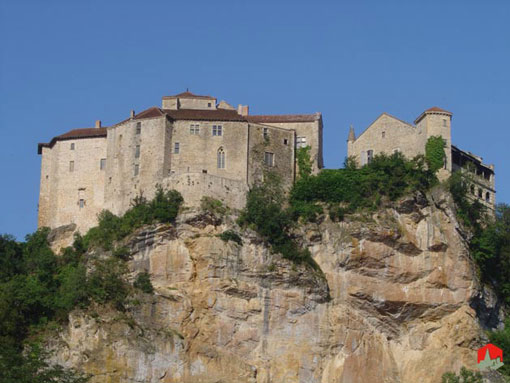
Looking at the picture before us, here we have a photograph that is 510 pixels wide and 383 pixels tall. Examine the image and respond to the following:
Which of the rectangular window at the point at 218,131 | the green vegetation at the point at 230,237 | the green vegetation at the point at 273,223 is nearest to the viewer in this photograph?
the green vegetation at the point at 230,237

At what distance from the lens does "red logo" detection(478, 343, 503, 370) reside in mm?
71875

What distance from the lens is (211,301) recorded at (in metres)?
71.3

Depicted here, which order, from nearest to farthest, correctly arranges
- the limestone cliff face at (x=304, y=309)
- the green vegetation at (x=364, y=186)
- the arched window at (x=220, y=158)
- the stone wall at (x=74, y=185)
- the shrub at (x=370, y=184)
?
the limestone cliff face at (x=304, y=309)
the green vegetation at (x=364, y=186)
the shrub at (x=370, y=184)
the arched window at (x=220, y=158)
the stone wall at (x=74, y=185)

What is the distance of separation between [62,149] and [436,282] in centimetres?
2654

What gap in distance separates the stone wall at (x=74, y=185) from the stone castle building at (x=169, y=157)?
0.07 meters

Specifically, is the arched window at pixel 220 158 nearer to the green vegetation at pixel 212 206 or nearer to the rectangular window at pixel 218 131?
the rectangular window at pixel 218 131

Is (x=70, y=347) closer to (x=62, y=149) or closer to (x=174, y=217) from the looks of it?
(x=174, y=217)

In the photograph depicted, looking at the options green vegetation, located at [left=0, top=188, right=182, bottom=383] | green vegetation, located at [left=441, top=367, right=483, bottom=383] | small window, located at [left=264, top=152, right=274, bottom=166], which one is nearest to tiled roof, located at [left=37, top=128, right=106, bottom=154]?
green vegetation, located at [left=0, top=188, right=182, bottom=383]

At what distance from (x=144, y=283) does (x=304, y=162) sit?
14897 millimetres

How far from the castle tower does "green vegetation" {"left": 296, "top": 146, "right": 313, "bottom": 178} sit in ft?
25.0

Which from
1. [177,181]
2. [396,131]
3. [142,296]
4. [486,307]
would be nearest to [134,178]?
[177,181]

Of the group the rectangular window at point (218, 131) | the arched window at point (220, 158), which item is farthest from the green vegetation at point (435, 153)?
the rectangular window at point (218, 131)

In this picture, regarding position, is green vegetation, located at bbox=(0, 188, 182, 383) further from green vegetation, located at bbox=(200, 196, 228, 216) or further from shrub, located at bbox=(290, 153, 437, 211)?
shrub, located at bbox=(290, 153, 437, 211)

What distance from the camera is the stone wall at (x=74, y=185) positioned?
79.4 m
